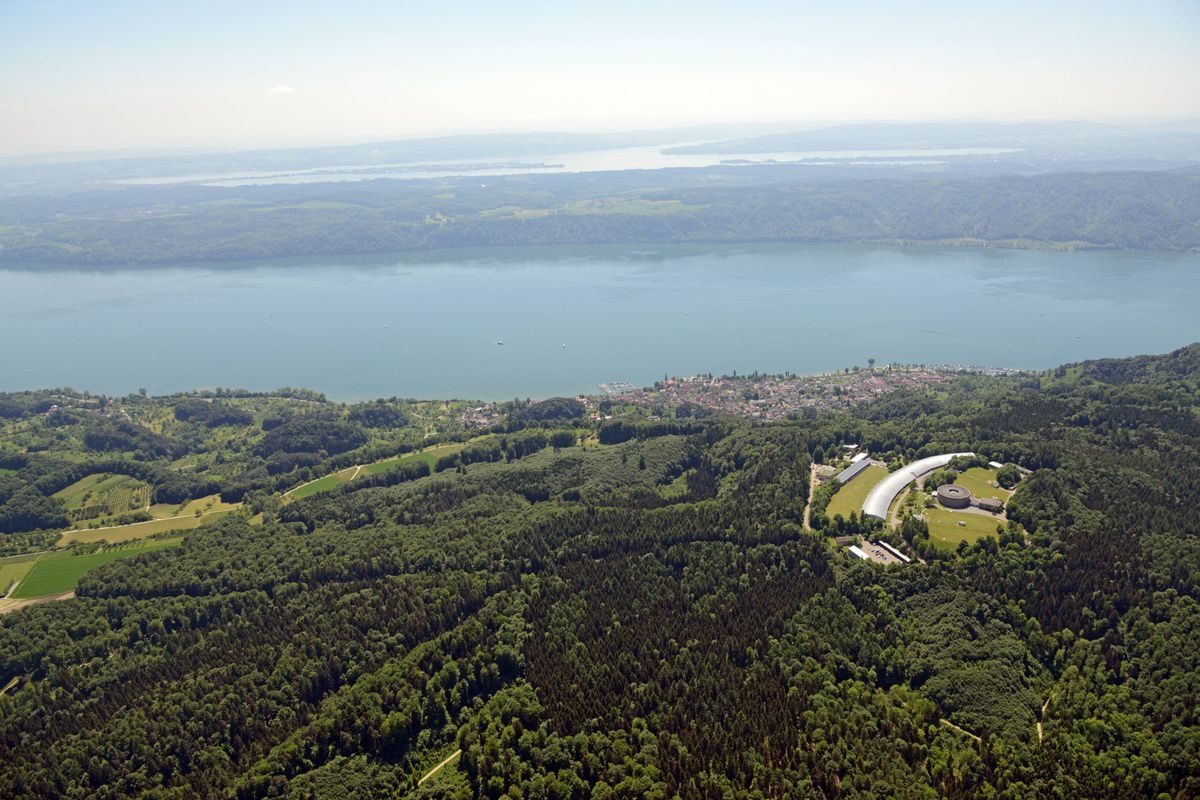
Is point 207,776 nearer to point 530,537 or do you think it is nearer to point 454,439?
point 530,537

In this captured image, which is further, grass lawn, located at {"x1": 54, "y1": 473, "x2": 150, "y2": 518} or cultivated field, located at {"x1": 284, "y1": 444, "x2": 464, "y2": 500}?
cultivated field, located at {"x1": 284, "y1": 444, "x2": 464, "y2": 500}

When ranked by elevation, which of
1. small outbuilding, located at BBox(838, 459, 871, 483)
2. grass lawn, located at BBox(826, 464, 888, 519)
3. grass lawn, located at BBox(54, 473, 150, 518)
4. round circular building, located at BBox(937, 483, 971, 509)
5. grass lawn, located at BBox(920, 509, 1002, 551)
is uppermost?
round circular building, located at BBox(937, 483, 971, 509)

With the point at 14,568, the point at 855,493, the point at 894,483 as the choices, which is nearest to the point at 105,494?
the point at 14,568

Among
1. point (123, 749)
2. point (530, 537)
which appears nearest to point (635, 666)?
point (530, 537)

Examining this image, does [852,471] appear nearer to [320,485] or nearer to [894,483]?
[894,483]

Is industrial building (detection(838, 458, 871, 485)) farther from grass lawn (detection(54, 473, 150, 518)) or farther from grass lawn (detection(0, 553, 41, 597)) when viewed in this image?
grass lawn (detection(54, 473, 150, 518))

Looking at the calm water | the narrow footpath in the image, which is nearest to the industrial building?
the narrow footpath

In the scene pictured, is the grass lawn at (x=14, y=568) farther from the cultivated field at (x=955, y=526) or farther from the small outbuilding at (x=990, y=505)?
the small outbuilding at (x=990, y=505)
